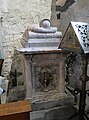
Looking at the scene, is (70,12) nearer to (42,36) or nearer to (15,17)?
(42,36)

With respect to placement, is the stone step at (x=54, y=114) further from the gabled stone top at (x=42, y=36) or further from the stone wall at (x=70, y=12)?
the stone wall at (x=70, y=12)

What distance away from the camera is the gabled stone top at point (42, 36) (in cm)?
170

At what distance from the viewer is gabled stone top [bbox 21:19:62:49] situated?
5.59ft

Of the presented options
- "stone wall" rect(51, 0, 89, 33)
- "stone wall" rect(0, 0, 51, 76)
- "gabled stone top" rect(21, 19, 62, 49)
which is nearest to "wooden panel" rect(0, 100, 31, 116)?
"gabled stone top" rect(21, 19, 62, 49)

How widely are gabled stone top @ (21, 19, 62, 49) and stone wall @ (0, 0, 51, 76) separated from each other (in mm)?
1656

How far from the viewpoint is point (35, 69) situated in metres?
1.70

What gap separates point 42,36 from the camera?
1727 mm

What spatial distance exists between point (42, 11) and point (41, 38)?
6.74ft

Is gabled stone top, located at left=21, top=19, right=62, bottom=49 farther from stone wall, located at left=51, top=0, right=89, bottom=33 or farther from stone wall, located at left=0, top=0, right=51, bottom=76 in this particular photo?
stone wall, located at left=0, top=0, right=51, bottom=76

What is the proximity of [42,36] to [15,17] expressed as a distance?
194 cm

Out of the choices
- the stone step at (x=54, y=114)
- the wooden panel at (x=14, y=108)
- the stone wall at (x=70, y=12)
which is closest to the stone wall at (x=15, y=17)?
the stone wall at (x=70, y=12)

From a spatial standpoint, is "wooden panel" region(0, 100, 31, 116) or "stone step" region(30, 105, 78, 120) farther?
"stone step" region(30, 105, 78, 120)

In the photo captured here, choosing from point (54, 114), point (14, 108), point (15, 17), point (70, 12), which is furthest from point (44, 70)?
point (15, 17)

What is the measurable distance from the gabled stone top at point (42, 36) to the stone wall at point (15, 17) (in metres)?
1.66
